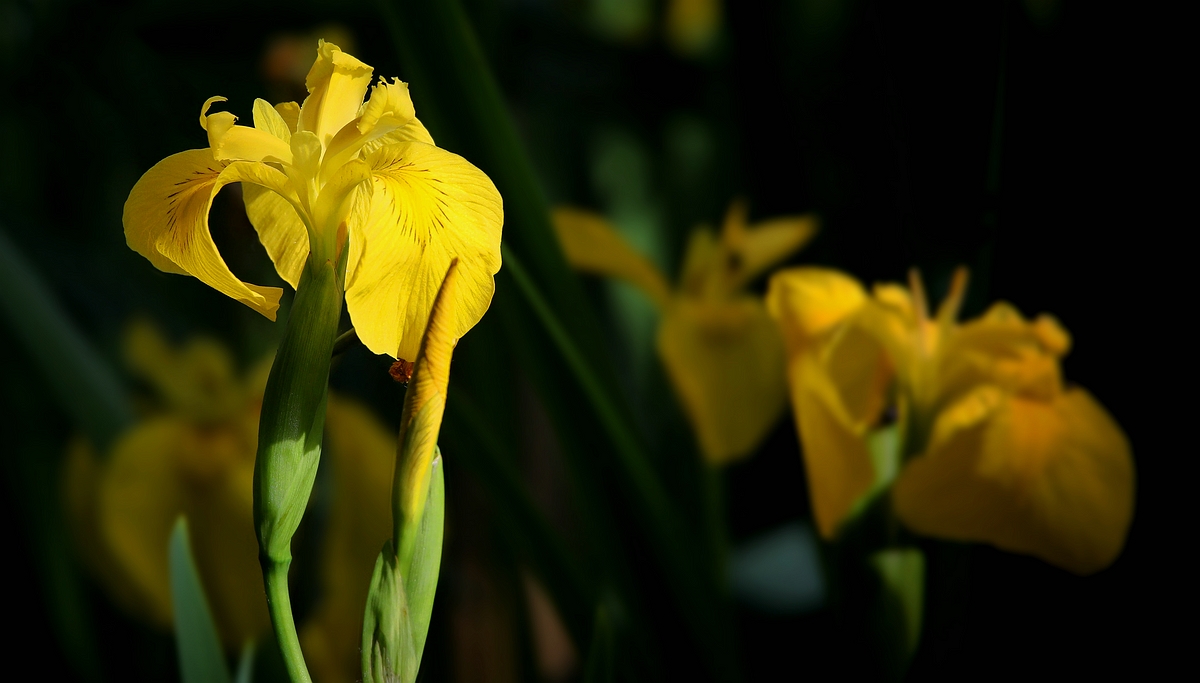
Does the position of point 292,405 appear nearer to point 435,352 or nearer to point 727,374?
point 435,352

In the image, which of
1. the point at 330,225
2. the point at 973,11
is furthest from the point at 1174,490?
the point at 330,225

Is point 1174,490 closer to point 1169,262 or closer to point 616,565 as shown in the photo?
point 1169,262

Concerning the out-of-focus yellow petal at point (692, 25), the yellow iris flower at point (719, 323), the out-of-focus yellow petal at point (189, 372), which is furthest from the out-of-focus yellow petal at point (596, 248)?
the out-of-focus yellow petal at point (692, 25)

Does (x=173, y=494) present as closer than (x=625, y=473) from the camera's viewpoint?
No

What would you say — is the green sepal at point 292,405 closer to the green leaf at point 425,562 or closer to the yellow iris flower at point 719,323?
the green leaf at point 425,562

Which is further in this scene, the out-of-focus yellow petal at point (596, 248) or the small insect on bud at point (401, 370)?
the out-of-focus yellow petal at point (596, 248)

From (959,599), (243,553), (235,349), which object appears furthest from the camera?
(235,349)
